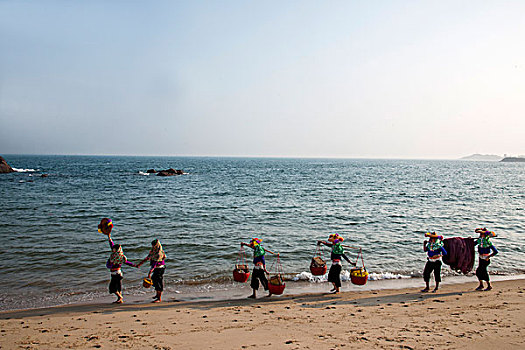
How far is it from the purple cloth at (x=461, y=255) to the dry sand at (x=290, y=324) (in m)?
1.14

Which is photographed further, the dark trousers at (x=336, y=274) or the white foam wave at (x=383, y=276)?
the white foam wave at (x=383, y=276)

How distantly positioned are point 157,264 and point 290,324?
4331mm

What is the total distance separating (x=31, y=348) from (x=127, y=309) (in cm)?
Result: 283

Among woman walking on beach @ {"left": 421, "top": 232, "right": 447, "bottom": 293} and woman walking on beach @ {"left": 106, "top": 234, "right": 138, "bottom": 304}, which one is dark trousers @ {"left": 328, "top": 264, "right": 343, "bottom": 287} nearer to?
woman walking on beach @ {"left": 421, "top": 232, "right": 447, "bottom": 293}

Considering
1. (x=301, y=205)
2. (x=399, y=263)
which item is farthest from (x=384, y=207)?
(x=399, y=263)

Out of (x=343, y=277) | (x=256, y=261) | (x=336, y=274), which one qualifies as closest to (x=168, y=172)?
(x=343, y=277)

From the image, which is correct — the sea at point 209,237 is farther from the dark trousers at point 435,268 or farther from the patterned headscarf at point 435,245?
the patterned headscarf at point 435,245

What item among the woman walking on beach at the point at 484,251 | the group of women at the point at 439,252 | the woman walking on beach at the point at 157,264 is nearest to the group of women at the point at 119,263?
the woman walking on beach at the point at 157,264

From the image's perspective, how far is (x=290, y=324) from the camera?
302 inches

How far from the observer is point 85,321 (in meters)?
8.06

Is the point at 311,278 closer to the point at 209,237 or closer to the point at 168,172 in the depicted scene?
the point at 209,237

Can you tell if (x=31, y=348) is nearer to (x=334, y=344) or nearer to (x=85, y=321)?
(x=85, y=321)

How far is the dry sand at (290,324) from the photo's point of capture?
261 inches

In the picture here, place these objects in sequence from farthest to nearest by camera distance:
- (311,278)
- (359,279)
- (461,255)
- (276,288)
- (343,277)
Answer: (343,277), (311,278), (461,255), (359,279), (276,288)
